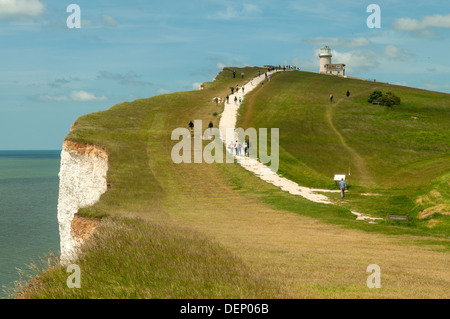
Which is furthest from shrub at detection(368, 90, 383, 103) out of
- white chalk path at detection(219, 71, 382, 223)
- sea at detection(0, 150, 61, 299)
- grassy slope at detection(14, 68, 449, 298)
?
sea at detection(0, 150, 61, 299)

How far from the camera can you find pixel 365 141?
66.2m

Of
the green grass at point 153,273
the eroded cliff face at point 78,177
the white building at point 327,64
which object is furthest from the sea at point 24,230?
the white building at point 327,64

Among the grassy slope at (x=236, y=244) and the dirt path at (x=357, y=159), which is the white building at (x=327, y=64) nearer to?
the dirt path at (x=357, y=159)

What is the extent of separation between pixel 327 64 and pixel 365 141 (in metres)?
110

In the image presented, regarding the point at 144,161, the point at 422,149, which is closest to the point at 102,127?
the point at 144,161

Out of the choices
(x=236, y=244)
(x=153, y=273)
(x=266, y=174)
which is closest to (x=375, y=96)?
(x=266, y=174)

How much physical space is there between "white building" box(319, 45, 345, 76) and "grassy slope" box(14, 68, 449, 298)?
12933 cm

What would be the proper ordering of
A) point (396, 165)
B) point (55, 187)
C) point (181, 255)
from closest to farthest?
point (181, 255) < point (396, 165) < point (55, 187)

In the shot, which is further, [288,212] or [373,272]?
[288,212]

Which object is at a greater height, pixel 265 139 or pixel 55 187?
pixel 265 139

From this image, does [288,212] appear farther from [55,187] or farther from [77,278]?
[55,187]

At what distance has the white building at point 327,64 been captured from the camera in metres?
167

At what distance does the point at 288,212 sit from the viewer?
30453 millimetres
